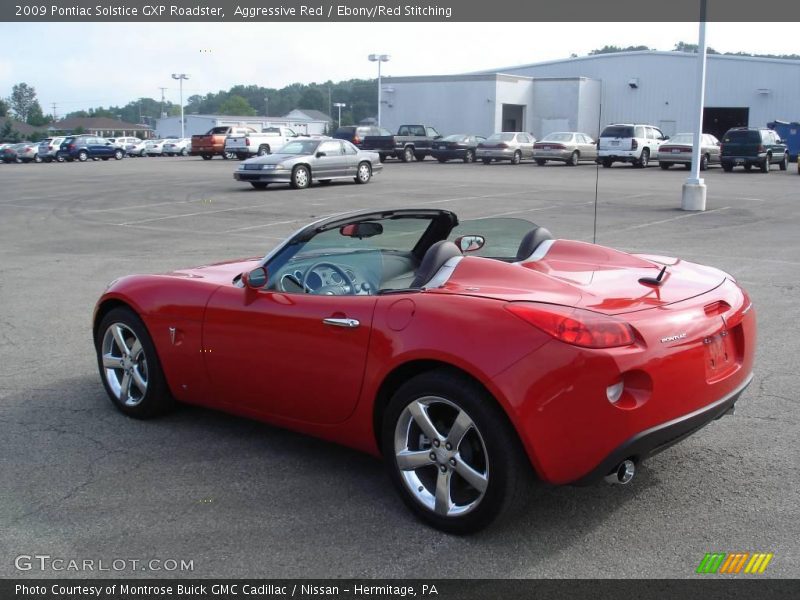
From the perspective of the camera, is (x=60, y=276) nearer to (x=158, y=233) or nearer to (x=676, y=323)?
(x=158, y=233)

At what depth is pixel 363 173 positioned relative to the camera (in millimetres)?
29281

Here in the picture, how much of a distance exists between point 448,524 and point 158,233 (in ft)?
46.1

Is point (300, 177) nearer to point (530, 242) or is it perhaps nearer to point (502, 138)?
point (502, 138)

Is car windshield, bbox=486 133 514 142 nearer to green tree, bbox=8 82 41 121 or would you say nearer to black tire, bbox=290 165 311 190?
black tire, bbox=290 165 311 190

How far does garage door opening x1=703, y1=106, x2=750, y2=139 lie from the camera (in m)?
55.1

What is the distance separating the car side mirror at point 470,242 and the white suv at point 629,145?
3610 centimetres

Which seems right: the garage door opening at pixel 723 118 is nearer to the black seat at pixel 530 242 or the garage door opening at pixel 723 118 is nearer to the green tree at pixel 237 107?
the black seat at pixel 530 242

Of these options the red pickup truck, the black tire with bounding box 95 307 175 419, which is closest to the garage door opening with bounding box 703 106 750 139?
the red pickup truck

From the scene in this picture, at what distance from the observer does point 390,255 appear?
4754mm

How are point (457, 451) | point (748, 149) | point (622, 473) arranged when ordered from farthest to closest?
point (748, 149), point (457, 451), point (622, 473)

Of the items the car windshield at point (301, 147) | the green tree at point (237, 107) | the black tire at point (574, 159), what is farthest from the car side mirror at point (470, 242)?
the green tree at point (237, 107)

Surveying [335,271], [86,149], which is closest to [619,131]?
[86,149]

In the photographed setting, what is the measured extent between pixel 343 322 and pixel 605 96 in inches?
2282

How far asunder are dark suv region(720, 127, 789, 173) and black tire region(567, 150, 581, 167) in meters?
7.65
